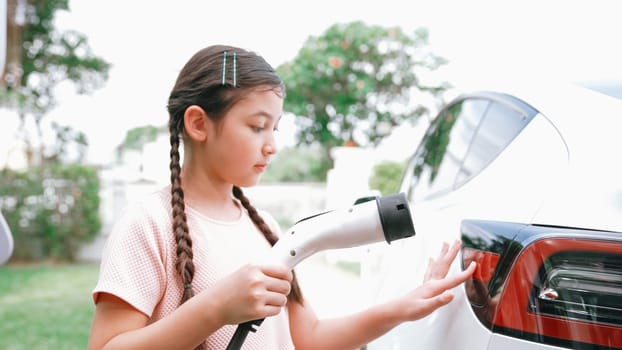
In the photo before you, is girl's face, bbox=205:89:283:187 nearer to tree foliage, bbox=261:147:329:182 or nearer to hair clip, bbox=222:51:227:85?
hair clip, bbox=222:51:227:85

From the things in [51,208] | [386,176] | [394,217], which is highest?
[394,217]

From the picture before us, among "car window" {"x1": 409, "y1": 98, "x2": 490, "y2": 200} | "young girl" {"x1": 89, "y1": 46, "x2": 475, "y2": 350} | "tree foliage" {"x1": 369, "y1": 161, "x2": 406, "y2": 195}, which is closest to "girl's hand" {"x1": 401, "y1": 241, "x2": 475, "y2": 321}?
"young girl" {"x1": 89, "y1": 46, "x2": 475, "y2": 350}

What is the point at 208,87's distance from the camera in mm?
1243

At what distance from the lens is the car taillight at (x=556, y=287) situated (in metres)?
0.92

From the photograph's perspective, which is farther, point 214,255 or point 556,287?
point 214,255

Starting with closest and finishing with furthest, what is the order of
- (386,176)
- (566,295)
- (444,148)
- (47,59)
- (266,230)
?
1. (566,295)
2. (266,230)
3. (444,148)
4. (386,176)
5. (47,59)

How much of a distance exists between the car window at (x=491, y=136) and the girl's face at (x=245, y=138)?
0.58m

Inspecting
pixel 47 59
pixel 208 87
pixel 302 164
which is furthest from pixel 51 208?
pixel 208 87

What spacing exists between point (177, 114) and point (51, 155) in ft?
32.8

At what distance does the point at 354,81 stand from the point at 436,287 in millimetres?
10792

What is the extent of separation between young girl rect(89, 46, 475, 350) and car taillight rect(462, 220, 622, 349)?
0.36 feet

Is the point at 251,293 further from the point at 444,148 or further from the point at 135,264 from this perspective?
the point at 444,148

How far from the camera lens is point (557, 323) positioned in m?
0.95

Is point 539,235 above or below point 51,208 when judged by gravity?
above
